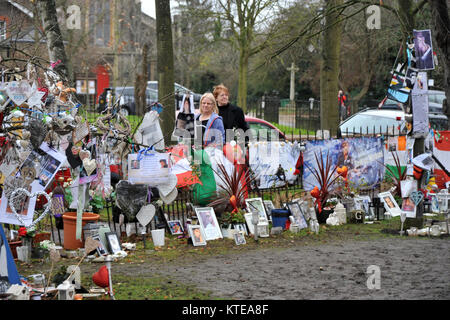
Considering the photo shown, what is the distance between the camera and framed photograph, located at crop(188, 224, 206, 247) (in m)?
8.22

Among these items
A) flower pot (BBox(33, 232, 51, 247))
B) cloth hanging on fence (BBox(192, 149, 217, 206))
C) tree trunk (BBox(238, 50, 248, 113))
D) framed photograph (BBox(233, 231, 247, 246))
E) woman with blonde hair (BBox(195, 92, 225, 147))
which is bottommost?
framed photograph (BBox(233, 231, 247, 246))

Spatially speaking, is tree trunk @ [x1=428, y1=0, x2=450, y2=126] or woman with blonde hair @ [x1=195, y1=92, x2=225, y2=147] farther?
tree trunk @ [x1=428, y1=0, x2=450, y2=126]

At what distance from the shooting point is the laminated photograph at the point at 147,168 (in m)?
7.96

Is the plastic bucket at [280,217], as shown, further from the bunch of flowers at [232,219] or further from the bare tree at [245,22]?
the bare tree at [245,22]

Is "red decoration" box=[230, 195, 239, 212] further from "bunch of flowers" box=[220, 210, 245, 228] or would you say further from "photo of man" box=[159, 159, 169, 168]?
"photo of man" box=[159, 159, 169, 168]

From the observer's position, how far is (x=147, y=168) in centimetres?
799

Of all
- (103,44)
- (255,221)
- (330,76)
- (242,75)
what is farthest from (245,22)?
(103,44)

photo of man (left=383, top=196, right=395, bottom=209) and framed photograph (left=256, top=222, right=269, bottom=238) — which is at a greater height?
photo of man (left=383, top=196, right=395, bottom=209)

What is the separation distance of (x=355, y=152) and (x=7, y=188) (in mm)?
7998

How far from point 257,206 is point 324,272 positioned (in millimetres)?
2619

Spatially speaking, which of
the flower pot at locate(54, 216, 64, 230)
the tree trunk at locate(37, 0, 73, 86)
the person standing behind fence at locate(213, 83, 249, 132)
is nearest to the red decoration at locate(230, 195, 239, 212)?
the person standing behind fence at locate(213, 83, 249, 132)

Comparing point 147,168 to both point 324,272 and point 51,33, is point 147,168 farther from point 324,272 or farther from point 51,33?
point 51,33

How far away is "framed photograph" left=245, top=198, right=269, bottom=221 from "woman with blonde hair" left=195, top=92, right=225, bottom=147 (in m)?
0.99
